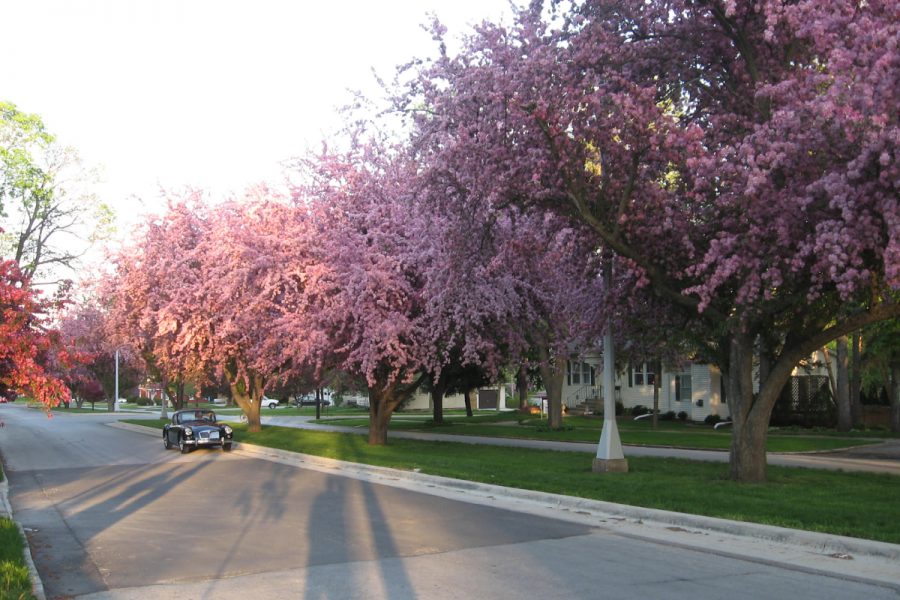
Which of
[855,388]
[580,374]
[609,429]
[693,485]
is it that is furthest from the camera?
[580,374]

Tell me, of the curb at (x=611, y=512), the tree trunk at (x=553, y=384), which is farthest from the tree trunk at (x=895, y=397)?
the curb at (x=611, y=512)

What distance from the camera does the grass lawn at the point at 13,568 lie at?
278 inches

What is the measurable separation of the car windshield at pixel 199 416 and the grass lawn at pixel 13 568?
55.4 feet

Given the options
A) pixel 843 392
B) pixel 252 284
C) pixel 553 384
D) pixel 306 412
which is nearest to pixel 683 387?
pixel 553 384

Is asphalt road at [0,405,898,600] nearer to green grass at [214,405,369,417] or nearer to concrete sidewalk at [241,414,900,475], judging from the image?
concrete sidewalk at [241,414,900,475]

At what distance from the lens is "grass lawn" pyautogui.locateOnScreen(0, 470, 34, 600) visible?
7.05 meters

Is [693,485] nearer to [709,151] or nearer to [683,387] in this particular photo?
[709,151]

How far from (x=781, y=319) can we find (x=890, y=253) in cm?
538

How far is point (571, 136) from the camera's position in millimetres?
14000

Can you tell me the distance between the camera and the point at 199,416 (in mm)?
27375

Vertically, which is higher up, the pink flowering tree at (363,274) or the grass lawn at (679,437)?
the pink flowering tree at (363,274)

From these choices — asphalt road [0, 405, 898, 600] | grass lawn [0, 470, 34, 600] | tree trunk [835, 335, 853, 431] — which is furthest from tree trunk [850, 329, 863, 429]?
grass lawn [0, 470, 34, 600]

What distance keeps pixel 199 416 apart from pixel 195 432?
1.83 m

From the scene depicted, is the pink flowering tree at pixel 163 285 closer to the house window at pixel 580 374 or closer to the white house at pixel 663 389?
the white house at pixel 663 389
